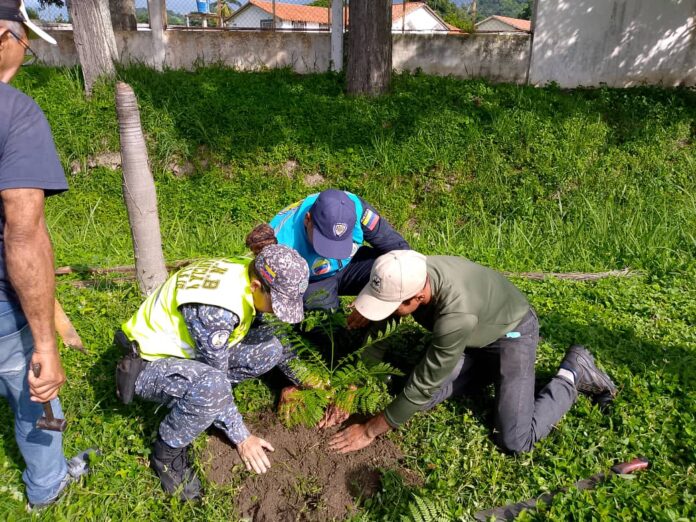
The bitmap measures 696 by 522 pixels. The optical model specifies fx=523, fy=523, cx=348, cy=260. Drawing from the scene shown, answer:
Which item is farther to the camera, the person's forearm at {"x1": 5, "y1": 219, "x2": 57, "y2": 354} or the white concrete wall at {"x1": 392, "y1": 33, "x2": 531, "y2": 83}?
the white concrete wall at {"x1": 392, "y1": 33, "x2": 531, "y2": 83}

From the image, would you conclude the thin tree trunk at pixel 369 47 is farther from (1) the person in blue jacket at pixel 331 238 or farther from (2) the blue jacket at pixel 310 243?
(2) the blue jacket at pixel 310 243

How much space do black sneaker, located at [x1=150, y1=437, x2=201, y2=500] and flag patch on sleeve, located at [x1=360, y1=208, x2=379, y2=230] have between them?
1838mm

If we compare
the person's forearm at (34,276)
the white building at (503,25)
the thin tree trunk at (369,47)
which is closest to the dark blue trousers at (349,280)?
the person's forearm at (34,276)

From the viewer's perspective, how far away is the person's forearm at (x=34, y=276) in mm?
1912

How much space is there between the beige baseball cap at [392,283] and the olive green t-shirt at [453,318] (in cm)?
20

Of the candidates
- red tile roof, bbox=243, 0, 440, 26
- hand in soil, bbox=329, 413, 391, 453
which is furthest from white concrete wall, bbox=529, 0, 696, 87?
hand in soil, bbox=329, 413, 391, 453

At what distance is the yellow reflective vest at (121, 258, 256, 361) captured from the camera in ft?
8.11

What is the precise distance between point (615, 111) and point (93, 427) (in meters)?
7.92

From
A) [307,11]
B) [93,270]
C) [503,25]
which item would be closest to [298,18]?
[307,11]

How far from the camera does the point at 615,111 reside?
780 centimetres

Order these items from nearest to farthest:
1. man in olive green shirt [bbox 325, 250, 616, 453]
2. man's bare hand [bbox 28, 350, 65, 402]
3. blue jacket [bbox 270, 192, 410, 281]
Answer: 1. man's bare hand [bbox 28, 350, 65, 402]
2. man in olive green shirt [bbox 325, 250, 616, 453]
3. blue jacket [bbox 270, 192, 410, 281]

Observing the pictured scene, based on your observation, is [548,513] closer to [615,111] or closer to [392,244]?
[392,244]

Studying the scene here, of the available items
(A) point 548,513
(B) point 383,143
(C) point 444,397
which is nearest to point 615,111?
(B) point 383,143

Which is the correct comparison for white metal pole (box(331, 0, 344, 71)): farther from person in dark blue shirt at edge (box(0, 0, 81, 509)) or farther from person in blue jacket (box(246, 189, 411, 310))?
person in dark blue shirt at edge (box(0, 0, 81, 509))
